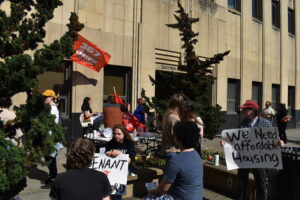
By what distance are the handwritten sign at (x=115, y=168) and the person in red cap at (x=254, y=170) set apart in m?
1.94

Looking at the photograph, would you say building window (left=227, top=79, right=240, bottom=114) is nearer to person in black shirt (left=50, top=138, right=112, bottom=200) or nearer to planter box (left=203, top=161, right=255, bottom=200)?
planter box (left=203, top=161, right=255, bottom=200)

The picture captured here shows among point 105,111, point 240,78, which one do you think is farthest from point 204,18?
point 105,111

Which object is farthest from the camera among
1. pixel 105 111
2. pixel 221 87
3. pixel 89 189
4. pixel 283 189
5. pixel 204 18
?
pixel 221 87

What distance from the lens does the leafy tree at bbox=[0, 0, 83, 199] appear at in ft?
9.47

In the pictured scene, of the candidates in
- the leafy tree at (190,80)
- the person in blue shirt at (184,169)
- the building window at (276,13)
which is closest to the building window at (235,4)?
the building window at (276,13)

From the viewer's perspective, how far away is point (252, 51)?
1938 cm

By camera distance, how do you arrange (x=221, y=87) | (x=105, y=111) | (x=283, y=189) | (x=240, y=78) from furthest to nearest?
(x=240, y=78) < (x=221, y=87) < (x=105, y=111) < (x=283, y=189)

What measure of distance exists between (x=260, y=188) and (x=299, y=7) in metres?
23.7

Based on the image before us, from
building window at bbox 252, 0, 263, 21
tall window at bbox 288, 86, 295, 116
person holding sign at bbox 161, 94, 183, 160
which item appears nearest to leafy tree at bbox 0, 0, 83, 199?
person holding sign at bbox 161, 94, 183, 160

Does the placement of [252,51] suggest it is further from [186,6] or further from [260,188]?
[260,188]

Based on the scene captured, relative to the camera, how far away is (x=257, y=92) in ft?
67.3

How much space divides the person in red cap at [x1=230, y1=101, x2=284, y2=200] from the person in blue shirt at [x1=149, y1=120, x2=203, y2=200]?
2.20 m

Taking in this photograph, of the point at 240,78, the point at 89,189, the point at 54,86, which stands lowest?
the point at 89,189

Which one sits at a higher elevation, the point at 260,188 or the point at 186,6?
the point at 186,6
